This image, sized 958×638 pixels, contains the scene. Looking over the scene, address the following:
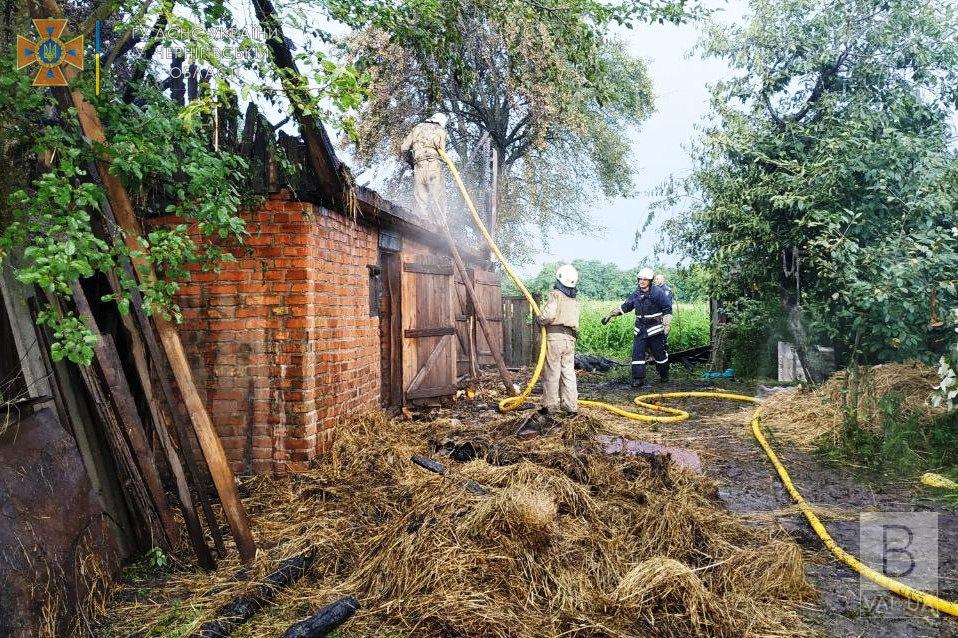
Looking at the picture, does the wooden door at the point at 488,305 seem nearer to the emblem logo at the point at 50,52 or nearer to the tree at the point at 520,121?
the tree at the point at 520,121

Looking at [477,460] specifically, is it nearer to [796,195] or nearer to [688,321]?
[796,195]

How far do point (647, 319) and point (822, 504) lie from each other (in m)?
6.93

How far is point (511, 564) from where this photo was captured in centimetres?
318

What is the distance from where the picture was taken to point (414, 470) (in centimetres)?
507

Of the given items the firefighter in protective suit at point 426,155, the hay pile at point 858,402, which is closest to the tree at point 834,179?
the hay pile at point 858,402

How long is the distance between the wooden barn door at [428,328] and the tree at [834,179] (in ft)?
16.8

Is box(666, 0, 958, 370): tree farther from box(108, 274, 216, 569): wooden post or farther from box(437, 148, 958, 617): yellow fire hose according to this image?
box(108, 274, 216, 569): wooden post

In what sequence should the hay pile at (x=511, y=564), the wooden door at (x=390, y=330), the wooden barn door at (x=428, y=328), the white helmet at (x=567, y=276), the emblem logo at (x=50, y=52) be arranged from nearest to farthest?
the hay pile at (x=511, y=564) → the emblem logo at (x=50, y=52) → the wooden door at (x=390, y=330) → the wooden barn door at (x=428, y=328) → the white helmet at (x=567, y=276)

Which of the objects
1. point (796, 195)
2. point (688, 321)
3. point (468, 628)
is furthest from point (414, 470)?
point (688, 321)

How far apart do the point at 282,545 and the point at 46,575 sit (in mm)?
1340

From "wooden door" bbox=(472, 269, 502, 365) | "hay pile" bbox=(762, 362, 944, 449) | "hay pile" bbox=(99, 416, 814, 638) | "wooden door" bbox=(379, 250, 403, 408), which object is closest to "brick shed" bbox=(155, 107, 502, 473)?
"hay pile" bbox=(99, 416, 814, 638)

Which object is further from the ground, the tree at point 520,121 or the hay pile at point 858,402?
the tree at point 520,121

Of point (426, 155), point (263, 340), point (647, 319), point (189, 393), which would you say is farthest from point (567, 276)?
point (189, 393)

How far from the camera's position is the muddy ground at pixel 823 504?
9.80 ft
